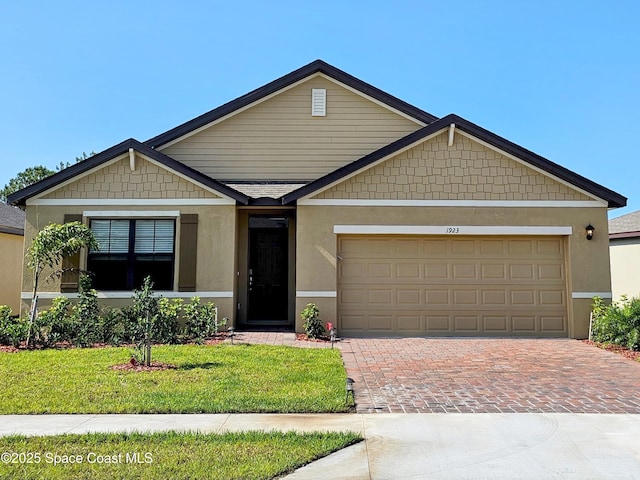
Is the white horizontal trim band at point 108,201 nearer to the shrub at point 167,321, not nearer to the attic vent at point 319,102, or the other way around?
the shrub at point 167,321

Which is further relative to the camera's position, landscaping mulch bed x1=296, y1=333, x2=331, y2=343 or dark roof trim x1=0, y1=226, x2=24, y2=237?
dark roof trim x1=0, y1=226, x2=24, y2=237

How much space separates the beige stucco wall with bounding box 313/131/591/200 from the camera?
11406mm

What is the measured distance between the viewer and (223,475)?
368cm

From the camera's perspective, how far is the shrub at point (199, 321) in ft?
34.6

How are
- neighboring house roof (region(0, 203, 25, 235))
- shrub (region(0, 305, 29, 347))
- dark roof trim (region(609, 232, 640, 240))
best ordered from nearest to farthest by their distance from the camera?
1. shrub (region(0, 305, 29, 347))
2. neighboring house roof (region(0, 203, 25, 235))
3. dark roof trim (region(609, 232, 640, 240))

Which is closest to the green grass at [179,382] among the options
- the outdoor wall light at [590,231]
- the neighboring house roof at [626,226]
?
the outdoor wall light at [590,231]

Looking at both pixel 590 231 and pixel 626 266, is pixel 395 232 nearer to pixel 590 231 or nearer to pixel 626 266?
pixel 590 231

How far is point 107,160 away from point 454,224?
27.9 feet

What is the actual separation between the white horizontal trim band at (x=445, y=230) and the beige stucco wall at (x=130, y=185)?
11.8 feet

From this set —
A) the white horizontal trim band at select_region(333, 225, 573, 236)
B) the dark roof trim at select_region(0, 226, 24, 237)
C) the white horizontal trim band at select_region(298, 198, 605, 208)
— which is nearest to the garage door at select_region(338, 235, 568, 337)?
the white horizontal trim band at select_region(333, 225, 573, 236)

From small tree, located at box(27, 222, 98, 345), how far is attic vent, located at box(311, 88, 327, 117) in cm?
703

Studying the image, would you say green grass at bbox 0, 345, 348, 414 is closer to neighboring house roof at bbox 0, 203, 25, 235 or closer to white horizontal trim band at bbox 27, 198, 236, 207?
white horizontal trim band at bbox 27, 198, 236, 207

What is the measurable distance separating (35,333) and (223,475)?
7.80m

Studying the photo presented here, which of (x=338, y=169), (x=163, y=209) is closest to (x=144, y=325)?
(x=163, y=209)
